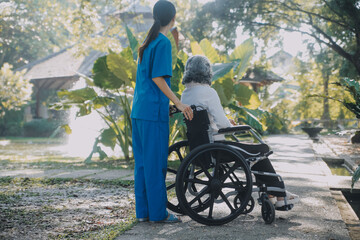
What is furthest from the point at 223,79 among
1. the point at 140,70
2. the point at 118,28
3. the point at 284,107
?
the point at 284,107

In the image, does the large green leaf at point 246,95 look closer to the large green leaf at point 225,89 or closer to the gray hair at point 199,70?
the large green leaf at point 225,89

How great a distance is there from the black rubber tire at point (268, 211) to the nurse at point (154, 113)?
0.66m

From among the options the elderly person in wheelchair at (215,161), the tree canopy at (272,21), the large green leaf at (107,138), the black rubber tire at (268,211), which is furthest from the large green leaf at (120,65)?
the tree canopy at (272,21)

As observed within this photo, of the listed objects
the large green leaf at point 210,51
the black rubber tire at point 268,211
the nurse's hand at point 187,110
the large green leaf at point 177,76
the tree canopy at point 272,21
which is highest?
the tree canopy at point 272,21

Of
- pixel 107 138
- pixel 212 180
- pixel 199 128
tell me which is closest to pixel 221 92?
pixel 107 138

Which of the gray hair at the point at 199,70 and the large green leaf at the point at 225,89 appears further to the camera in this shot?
the large green leaf at the point at 225,89

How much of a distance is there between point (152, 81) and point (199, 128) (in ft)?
1.64

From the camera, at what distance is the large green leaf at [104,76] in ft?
22.0

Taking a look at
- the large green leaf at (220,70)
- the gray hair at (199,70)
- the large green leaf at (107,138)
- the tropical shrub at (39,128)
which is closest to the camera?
the gray hair at (199,70)

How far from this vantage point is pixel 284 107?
71.8 feet

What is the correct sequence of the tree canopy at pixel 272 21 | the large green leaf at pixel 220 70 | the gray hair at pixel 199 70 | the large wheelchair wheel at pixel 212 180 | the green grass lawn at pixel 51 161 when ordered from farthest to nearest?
the tree canopy at pixel 272 21 < the green grass lawn at pixel 51 161 < the large green leaf at pixel 220 70 < the gray hair at pixel 199 70 < the large wheelchair wheel at pixel 212 180

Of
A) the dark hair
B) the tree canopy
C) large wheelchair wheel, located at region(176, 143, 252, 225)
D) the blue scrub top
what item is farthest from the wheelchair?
the tree canopy

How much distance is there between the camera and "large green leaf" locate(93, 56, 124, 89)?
6696 mm

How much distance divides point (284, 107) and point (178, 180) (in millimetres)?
19986
